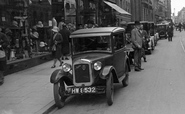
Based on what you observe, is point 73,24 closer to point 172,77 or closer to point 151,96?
point 172,77

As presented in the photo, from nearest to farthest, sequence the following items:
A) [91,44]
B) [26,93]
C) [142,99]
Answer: [142,99] → [91,44] → [26,93]

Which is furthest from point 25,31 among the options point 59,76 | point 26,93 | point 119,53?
point 59,76

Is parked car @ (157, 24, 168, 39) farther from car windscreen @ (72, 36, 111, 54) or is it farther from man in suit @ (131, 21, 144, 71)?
car windscreen @ (72, 36, 111, 54)

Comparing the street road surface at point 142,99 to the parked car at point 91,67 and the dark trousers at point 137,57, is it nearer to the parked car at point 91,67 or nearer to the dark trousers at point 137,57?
the parked car at point 91,67

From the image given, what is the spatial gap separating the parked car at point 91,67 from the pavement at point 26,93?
589 millimetres

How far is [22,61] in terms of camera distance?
13.5 meters

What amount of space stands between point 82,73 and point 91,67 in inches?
11.0

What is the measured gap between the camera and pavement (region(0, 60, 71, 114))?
23.7ft

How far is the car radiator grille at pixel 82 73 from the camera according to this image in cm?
743

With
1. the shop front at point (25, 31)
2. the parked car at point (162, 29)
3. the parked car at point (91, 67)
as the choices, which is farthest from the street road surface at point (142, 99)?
the parked car at point (162, 29)

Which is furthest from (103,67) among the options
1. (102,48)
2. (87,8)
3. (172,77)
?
(87,8)

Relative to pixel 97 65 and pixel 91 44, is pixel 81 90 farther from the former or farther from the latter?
pixel 91 44

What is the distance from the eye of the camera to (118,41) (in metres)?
9.05

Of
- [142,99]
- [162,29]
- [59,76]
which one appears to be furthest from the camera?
[162,29]
